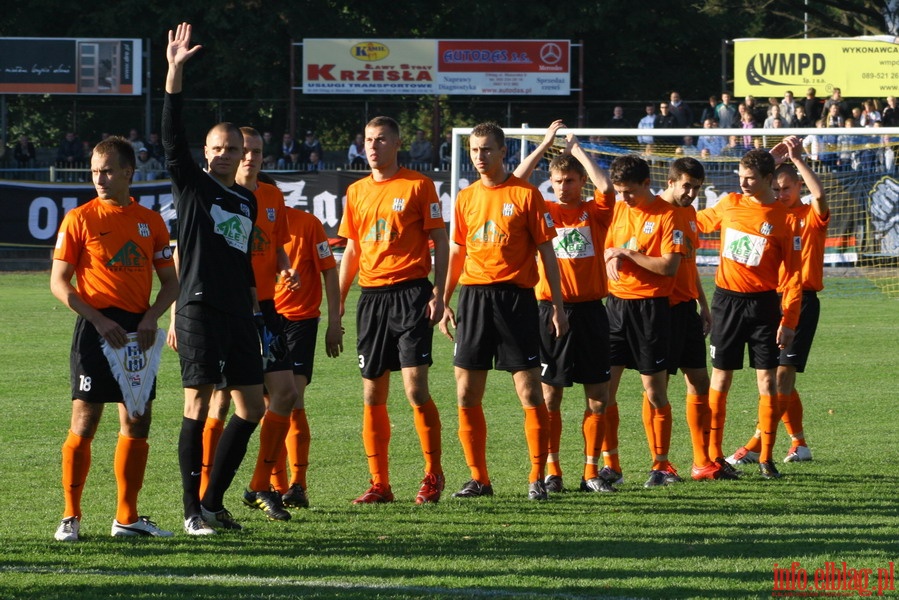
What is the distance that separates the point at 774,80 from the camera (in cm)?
3034

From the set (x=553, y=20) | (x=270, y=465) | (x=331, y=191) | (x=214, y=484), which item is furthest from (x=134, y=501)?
(x=553, y=20)

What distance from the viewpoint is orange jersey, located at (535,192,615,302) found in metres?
8.02

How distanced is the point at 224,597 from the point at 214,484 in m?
1.36

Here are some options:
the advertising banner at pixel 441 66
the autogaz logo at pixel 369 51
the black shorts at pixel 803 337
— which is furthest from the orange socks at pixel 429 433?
the autogaz logo at pixel 369 51

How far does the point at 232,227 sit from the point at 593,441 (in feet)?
9.23

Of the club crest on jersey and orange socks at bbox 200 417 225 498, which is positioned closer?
orange socks at bbox 200 417 225 498

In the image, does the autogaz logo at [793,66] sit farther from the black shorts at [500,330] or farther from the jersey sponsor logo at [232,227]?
the jersey sponsor logo at [232,227]

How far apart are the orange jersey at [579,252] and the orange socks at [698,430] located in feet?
3.44

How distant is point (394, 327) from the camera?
7.38 m

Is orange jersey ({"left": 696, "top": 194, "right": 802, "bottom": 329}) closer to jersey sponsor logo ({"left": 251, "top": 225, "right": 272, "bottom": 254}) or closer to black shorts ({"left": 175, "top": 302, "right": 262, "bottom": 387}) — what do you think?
jersey sponsor logo ({"left": 251, "top": 225, "right": 272, "bottom": 254})

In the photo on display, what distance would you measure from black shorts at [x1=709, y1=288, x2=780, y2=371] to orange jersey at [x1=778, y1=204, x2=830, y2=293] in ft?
1.75

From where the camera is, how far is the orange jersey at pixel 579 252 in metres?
8.02

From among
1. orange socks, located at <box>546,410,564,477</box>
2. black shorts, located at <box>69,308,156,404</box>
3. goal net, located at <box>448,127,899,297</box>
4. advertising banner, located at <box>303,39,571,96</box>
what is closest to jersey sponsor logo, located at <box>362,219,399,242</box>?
orange socks, located at <box>546,410,564,477</box>

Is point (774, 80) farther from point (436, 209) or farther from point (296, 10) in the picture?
point (436, 209)
